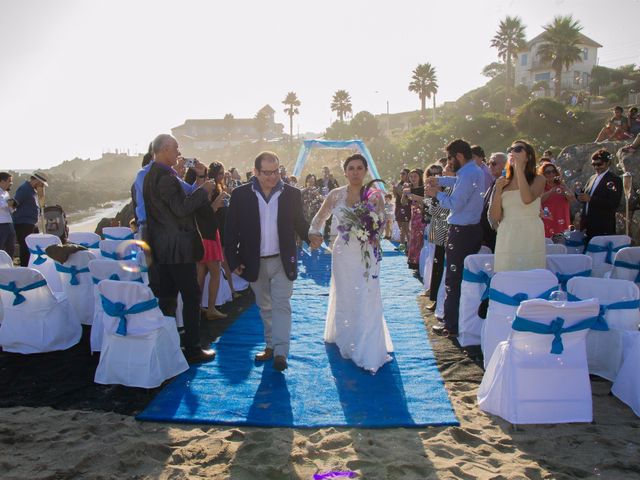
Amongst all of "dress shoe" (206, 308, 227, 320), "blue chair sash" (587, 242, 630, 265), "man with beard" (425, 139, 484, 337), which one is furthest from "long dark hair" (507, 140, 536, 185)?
"dress shoe" (206, 308, 227, 320)

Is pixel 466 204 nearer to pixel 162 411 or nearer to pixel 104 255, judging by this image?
pixel 162 411

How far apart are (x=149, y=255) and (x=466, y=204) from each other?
3.40 meters

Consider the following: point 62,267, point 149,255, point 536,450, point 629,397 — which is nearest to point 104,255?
point 62,267

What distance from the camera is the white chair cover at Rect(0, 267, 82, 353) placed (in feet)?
17.7

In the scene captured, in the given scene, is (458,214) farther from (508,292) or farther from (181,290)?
(181,290)

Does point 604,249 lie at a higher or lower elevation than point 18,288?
higher

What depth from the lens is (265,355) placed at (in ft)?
17.3

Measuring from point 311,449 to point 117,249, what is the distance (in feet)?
13.6

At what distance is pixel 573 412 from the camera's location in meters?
3.84

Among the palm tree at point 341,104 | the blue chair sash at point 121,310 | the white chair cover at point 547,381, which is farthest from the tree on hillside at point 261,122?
the white chair cover at point 547,381


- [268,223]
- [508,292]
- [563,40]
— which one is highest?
[563,40]

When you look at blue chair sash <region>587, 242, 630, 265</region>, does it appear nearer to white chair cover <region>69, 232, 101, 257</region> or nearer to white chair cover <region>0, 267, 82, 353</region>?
white chair cover <region>0, 267, 82, 353</region>

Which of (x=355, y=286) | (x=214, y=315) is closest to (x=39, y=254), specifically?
(x=214, y=315)

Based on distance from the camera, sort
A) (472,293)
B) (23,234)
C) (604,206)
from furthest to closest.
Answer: (23,234)
(604,206)
(472,293)
